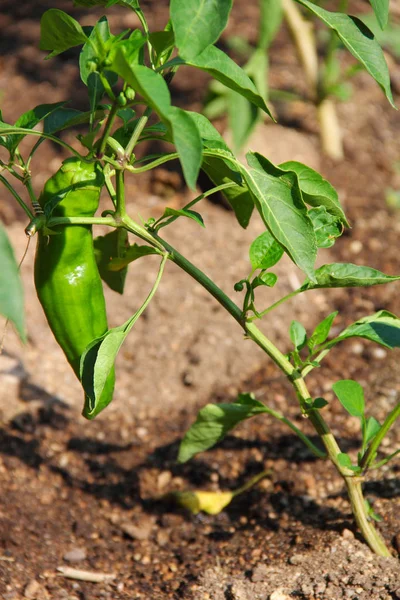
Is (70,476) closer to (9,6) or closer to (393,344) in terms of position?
(393,344)

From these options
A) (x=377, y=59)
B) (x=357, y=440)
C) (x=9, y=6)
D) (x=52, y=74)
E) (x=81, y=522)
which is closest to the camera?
(x=377, y=59)

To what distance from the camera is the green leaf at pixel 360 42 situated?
1005 mm

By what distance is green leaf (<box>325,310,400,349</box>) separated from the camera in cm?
117

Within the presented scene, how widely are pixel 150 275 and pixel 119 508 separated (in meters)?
0.95

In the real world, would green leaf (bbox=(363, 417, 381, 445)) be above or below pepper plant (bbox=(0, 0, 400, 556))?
below

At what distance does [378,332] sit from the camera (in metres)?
1.18

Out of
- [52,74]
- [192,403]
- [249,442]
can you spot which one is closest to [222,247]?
[192,403]

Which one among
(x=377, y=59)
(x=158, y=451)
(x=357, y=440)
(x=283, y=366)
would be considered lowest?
(x=158, y=451)

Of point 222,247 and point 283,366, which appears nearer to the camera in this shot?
point 283,366

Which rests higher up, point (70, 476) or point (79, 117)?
point (79, 117)

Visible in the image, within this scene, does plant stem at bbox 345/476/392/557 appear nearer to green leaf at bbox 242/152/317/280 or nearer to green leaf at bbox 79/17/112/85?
green leaf at bbox 242/152/317/280

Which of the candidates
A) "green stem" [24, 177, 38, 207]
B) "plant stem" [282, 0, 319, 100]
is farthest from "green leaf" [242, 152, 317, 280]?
"plant stem" [282, 0, 319, 100]

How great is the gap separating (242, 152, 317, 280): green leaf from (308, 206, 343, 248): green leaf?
11cm

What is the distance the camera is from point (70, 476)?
177 cm
